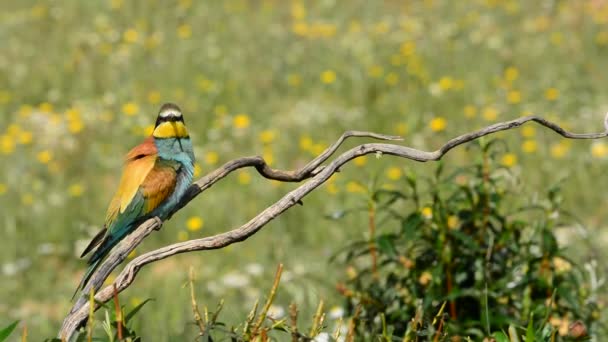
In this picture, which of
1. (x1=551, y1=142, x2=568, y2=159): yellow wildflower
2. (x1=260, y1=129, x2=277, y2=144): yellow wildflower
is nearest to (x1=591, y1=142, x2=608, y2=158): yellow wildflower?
(x1=551, y1=142, x2=568, y2=159): yellow wildflower

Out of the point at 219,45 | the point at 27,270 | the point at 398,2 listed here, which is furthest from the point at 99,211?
the point at 398,2

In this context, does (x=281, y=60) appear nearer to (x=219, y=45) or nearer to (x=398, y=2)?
(x=219, y=45)

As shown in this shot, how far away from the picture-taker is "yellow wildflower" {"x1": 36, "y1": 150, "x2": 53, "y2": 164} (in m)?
7.02

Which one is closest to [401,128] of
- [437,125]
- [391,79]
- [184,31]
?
[437,125]

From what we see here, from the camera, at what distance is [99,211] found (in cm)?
643

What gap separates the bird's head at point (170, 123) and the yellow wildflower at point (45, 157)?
5255 millimetres

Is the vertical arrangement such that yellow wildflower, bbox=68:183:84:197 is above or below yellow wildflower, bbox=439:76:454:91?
below

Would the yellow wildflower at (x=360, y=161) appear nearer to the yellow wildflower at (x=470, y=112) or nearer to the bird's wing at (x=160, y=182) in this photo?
the yellow wildflower at (x=470, y=112)

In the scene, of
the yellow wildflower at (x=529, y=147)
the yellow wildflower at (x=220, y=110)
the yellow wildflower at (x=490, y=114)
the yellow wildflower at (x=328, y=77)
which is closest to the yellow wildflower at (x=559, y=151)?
the yellow wildflower at (x=529, y=147)

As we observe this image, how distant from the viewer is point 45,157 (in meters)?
7.02

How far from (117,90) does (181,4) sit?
271 centimetres

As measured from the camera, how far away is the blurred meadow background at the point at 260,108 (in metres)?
5.63

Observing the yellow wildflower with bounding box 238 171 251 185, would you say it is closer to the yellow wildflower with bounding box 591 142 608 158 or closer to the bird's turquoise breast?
the yellow wildflower with bounding box 591 142 608 158

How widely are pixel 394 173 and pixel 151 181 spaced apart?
14.9ft
